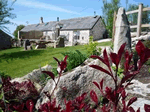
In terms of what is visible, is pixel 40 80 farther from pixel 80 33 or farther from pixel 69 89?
pixel 80 33

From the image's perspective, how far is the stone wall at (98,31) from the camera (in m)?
23.7

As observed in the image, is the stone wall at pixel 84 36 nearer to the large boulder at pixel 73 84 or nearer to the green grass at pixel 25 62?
the green grass at pixel 25 62

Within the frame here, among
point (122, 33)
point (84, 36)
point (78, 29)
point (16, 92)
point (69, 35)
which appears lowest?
point (16, 92)

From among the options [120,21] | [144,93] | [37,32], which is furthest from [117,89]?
[37,32]

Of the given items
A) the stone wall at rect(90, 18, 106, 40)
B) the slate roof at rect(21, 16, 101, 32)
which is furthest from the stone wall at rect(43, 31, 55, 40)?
the stone wall at rect(90, 18, 106, 40)

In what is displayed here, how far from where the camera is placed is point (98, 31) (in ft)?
81.6

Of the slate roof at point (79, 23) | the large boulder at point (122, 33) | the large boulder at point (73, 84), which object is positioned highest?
the slate roof at point (79, 23)

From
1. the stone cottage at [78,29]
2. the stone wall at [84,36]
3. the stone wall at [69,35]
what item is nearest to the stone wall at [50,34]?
the stone cottage at [78,29]

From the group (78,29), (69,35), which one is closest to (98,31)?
(78,29)

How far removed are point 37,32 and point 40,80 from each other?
30069 mm

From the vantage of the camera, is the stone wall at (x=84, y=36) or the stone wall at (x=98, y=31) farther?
the stone wall at (x=98, y=31)

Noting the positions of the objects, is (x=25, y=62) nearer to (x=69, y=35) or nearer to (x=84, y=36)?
(x=84, y=36)

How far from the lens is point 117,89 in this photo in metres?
0.74

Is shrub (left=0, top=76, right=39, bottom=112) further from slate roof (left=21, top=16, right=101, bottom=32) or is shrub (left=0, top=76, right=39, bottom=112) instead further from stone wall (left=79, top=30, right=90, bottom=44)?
slate roof (left=21, top=16, right=101, bottom=32)
